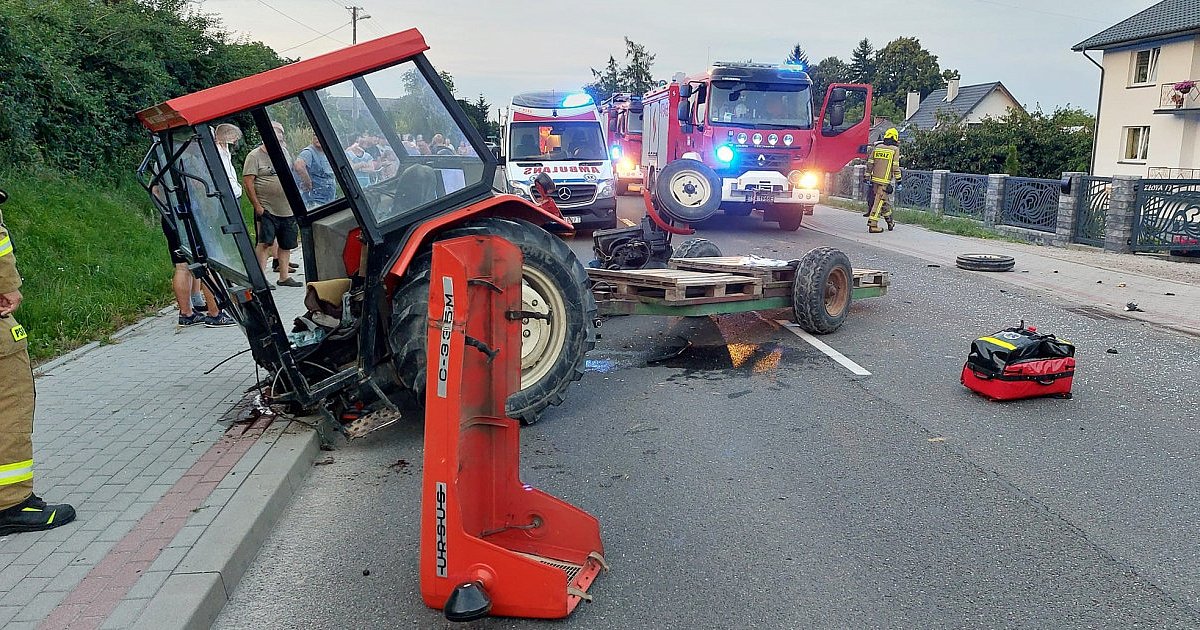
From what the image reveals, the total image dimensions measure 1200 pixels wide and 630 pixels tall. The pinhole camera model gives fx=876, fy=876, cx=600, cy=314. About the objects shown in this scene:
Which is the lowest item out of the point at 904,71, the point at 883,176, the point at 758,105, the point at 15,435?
the point at 15,435

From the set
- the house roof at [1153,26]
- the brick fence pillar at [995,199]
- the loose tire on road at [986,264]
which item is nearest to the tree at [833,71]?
the house roof at [1153,26]

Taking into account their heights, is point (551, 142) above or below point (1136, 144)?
below

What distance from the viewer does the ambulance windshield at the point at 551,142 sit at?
54.3 ft

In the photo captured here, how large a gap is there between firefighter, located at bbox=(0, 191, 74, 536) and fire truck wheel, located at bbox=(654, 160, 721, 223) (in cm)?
917

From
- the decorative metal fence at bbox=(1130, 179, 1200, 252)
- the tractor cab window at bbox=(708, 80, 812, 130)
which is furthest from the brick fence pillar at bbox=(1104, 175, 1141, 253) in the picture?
the tractor cab window at bbox=(708, 80, 812, 130)

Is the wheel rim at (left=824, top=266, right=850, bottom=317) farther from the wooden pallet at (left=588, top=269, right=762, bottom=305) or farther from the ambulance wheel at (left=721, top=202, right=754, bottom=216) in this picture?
the ambulance wheel at (left=721, top=202, right=754, bottom=216)

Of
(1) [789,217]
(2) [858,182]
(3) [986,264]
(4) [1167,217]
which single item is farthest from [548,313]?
Answer: (2) [858,182]

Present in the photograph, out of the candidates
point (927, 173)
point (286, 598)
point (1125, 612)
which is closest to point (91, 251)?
point (286, 598)

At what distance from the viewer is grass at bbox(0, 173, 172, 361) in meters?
7.63

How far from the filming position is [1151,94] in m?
33.0

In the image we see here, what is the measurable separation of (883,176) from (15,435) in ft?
53.1

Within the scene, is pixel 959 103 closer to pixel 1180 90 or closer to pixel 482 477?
pixel 1180 90

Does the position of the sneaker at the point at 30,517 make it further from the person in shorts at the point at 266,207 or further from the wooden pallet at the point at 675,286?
the wooden pallet at the point at 675,286

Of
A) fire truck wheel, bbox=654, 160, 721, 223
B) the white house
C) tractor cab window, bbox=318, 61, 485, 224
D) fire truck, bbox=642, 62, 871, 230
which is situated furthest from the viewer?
the white house
